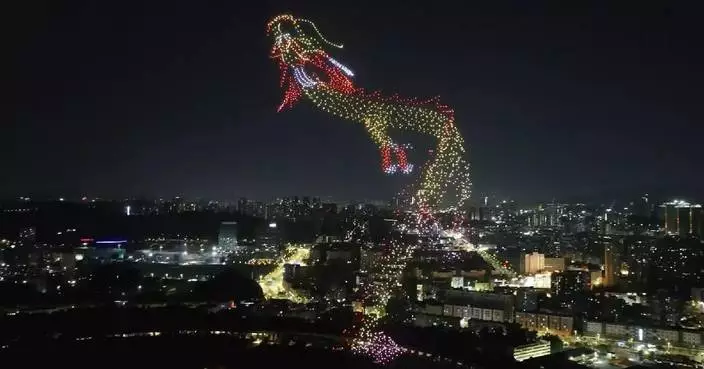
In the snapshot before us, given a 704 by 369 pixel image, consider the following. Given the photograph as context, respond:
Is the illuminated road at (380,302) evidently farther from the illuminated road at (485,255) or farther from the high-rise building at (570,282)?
the high-rise building at (570,282)

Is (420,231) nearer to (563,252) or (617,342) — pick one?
(563,252)

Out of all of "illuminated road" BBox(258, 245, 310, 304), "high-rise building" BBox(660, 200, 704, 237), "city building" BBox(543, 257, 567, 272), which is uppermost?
"high-rise building" BBox(660, 200, 704, 237)

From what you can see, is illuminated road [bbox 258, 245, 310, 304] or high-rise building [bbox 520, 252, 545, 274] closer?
illuminated road [bbox 258, 245, 310, 304]

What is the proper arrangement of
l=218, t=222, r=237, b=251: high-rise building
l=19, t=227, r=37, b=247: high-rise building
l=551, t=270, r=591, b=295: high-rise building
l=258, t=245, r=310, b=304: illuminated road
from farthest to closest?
l=218, t=222, r=237, b=251: high-rise building < l=19, t=227, r=37, b=247: high-rise building < l=258, t=245, r=310, b=304: illuminated road < l=551, t=270, r=591, b=295: high-rise building

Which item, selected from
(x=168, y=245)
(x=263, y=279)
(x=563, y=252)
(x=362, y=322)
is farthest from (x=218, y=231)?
(x=362, y=322)

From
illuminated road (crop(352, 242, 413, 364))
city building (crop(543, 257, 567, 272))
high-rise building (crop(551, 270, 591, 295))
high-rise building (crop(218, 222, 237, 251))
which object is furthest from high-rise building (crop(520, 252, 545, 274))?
high-rise building (crop(218, 222, 237, 251))

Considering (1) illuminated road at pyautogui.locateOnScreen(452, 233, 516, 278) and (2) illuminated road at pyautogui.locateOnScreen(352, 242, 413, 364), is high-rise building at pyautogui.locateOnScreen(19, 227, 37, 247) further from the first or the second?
(1) illuminated road at pyautogui.locateOnScreen(452, 233, 516, 278)

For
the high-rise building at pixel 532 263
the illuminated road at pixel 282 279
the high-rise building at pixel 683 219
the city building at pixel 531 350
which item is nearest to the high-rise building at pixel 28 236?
the illuminated road at pixel 282 279

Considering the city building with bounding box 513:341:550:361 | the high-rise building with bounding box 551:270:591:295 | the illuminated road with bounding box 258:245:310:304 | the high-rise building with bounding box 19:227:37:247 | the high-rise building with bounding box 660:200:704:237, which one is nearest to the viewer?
the city building with bounding box 513:341:550:361
